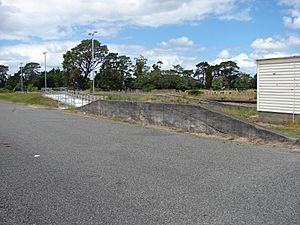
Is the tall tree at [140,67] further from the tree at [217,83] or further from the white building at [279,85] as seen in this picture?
the white building at [279,85]

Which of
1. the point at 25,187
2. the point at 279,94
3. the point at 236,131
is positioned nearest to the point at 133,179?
the point at 25,187

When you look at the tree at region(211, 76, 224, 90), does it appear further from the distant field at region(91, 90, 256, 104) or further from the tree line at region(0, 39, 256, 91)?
the distant field at region(91, 90, 256, 104)

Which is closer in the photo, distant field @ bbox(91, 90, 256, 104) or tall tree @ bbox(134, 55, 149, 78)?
distant field @ bbox(91, 90, 256, 104)

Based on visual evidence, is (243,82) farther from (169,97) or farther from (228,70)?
(169,97)

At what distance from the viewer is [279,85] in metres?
15.5

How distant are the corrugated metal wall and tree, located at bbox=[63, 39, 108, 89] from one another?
Answer: 82351 millimetres

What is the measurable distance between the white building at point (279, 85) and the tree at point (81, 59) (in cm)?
8235

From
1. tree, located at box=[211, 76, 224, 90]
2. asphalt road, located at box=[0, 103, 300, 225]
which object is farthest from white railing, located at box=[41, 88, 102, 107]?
tree, located at box=[211, 76, 224, 90]

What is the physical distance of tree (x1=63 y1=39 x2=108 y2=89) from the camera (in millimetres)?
95625

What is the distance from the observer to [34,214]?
5.27m

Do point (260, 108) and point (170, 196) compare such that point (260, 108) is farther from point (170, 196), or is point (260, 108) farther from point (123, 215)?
point (123, 215)

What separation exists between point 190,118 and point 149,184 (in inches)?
361

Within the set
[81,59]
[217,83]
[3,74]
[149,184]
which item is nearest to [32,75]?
[3,74]

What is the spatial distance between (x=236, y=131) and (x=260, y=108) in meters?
3.65
